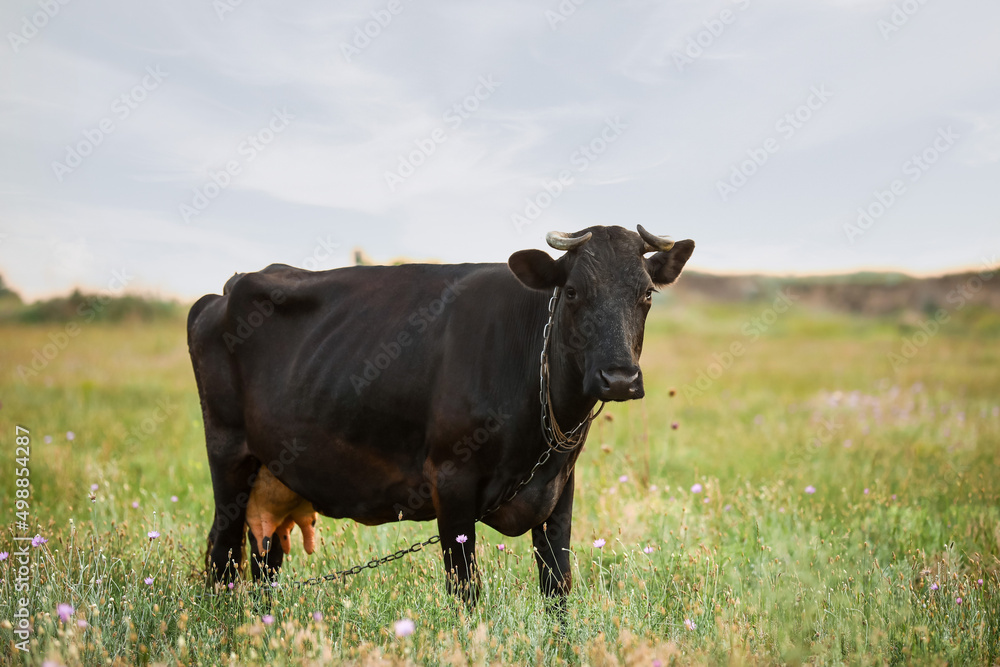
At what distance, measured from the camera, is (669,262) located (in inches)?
183

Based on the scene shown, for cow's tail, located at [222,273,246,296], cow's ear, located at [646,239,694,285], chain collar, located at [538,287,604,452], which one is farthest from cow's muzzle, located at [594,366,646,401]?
cow's tail, located at [222,273,246,296]

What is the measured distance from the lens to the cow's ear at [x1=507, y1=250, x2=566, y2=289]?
429cm

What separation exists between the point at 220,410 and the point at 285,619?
74.5 inches

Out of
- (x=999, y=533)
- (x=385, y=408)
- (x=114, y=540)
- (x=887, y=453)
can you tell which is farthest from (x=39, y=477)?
(x=887, y=453)

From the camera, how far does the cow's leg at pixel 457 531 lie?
4.42 m

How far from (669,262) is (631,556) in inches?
76.2

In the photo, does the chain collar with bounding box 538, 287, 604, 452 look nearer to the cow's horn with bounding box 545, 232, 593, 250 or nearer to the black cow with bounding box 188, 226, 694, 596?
the black cow with bounding box 188, 226, 694, 596

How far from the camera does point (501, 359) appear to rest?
4.57 meters

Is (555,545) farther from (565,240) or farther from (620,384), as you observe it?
(565,240)

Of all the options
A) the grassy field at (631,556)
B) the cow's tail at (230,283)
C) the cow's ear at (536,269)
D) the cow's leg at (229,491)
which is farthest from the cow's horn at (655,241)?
the cow's leg at (229,491)

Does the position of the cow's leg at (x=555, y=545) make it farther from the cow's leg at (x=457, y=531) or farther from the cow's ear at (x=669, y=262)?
the cow's ear at (x=669, y=262)

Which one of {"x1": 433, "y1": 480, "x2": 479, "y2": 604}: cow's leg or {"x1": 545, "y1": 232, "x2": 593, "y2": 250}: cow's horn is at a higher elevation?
{"x1": 545, "y1": 232, "x2": 593, "y2": 250}: cow's horn

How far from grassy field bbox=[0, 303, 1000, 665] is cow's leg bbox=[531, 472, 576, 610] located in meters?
0.13

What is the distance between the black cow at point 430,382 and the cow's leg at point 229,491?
0.04 ft
